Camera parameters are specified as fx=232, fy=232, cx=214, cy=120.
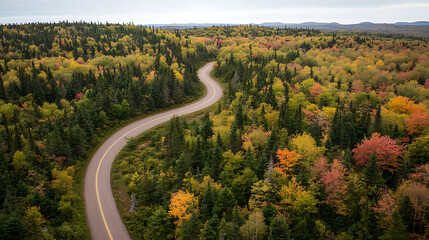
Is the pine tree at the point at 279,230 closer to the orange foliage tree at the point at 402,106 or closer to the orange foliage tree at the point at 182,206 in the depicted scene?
the orange foliage tree at the point at 182,206

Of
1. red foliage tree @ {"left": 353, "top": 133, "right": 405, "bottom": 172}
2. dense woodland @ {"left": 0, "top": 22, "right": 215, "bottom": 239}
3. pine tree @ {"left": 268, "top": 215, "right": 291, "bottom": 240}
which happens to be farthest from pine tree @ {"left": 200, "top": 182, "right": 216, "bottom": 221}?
red foliage tree @ {"left": 353, "top": 133, "right": 405, "bottom": 172}

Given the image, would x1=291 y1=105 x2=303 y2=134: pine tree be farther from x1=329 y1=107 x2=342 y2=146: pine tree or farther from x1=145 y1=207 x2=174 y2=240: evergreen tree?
x1=145 y1=207 x2=174 y2=240: evergreen tree

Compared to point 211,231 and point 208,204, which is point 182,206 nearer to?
point 208,204

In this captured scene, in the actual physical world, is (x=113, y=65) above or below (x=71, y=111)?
above

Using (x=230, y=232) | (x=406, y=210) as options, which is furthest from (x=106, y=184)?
(x=406, y=210)

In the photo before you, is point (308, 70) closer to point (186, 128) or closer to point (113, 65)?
point (186, 128)

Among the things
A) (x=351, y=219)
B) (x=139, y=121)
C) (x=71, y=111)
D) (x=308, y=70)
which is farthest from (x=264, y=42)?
(x=351, y=219)
